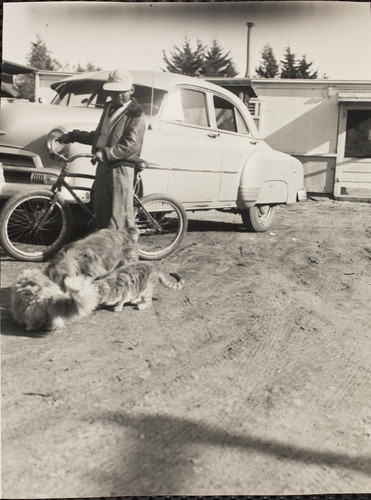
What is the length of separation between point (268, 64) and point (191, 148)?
270cm

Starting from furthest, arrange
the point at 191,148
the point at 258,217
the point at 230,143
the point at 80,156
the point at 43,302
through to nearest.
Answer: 1. the point at 258,217
2. the point at 230,143
3. the point at 191,148
4. the point at 80,156
5. the point at 43,302

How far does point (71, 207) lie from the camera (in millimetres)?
4859

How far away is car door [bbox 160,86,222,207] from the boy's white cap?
1212 millimetres

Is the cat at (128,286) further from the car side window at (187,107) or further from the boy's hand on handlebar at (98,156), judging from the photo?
A: the car side window at (187,107)

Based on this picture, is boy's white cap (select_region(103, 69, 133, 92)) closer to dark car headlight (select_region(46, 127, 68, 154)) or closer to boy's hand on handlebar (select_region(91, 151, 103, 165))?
boy's hand on handlebar (select_region(91, 151, 103, 165))

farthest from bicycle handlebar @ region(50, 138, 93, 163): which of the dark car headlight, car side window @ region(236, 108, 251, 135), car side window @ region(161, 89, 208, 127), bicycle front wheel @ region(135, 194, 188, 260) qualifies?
car side window @ region(236, 108, 251, 135)

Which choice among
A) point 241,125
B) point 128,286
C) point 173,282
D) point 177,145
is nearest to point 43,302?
point 128,286

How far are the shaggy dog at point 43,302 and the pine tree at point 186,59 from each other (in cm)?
147

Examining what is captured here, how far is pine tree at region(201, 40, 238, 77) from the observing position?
2.82 metres

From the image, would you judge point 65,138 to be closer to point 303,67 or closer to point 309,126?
point 303,67

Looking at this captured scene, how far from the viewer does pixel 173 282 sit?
4.66 m

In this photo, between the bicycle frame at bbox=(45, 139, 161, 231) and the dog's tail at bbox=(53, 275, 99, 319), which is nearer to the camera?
the dog's tail at bbox=(53, 275, 99, 319)

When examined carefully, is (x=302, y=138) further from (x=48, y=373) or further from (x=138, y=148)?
(x=48, y=373)

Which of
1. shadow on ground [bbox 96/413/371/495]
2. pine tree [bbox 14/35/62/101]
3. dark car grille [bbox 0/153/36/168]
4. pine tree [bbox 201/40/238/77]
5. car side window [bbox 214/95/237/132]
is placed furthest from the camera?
car side window [bbox 214/95/237/132]
